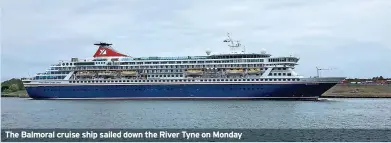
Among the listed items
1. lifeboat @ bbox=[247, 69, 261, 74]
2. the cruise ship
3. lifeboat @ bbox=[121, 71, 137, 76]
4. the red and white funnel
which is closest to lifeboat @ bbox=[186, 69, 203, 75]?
the cruise ship

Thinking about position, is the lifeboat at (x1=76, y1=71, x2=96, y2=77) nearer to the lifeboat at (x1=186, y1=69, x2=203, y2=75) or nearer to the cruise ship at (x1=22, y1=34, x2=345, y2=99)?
the cruise ship at (x1=22, y1=34, x2=345, y2=99)

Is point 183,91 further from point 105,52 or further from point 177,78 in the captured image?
point 105,52

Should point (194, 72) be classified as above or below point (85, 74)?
below

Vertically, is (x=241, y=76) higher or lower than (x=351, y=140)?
higher

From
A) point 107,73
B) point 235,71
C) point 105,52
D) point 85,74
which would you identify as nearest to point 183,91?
point 235,71

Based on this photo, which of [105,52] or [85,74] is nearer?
[85,74]

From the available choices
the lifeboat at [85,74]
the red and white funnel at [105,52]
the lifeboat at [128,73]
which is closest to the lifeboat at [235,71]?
the lifeboat at [128,73]

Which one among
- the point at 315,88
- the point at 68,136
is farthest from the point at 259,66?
the point at 68,136

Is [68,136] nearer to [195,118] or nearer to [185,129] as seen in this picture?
[185,129]

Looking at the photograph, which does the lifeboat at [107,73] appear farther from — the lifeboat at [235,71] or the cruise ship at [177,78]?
the lifeboat at [235,71]
